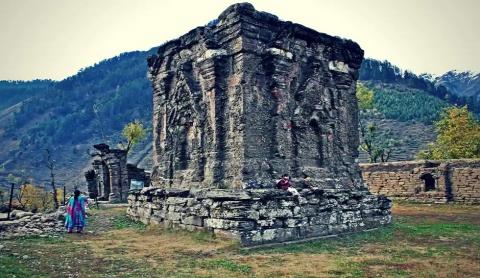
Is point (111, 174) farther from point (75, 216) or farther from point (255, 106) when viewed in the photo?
point (255, 106)

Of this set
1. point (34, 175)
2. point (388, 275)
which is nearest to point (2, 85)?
point (34, 175)

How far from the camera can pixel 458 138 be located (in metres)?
29.6

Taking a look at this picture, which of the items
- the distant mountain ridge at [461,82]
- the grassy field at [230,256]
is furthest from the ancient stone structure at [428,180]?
the distant mountain ridge at [461,82]

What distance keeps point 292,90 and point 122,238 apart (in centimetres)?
634

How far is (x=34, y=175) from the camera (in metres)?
78.1

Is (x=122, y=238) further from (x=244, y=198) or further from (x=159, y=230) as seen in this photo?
(x=244, y=198)

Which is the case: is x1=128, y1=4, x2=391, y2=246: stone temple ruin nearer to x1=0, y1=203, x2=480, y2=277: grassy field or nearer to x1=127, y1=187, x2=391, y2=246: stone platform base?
x1=127, y1=187, x2=391, y2=246: stone platform base

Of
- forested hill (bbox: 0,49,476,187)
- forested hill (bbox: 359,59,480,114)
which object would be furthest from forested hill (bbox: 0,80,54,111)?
forested hill (bbox: 359,59,480,114)

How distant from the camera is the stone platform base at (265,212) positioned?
9.02 m

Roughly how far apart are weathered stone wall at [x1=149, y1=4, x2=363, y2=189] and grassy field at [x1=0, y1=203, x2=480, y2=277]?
229cm

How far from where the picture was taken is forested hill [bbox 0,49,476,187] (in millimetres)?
60628

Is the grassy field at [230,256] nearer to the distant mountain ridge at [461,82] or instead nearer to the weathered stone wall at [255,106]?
the weathered stone wall at [255,106]

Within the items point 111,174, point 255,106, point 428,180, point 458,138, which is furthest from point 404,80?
point 255,106

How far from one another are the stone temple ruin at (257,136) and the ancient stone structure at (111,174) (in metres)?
9.72
